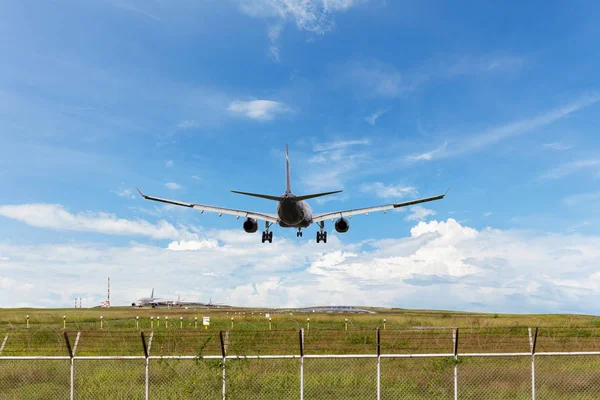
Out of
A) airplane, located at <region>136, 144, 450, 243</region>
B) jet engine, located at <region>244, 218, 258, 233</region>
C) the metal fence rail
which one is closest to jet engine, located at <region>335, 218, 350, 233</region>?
airplane, located at <region>136, 144, 450, 243</region>

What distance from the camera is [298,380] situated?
2205 centimetres

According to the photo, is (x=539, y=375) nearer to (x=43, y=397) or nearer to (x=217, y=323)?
(x=43, y=397)

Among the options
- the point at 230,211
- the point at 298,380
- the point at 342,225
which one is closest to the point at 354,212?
the point at 342,225

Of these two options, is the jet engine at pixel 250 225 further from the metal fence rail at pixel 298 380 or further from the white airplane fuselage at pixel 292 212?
the metal fence rail at pixel 298 380

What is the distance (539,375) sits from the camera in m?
24.2

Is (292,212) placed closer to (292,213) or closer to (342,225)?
(292,213)

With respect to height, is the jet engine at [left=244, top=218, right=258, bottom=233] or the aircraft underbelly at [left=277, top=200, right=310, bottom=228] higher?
the aircraft underbelly at [left=277, top=200, right=310, bottom=228]

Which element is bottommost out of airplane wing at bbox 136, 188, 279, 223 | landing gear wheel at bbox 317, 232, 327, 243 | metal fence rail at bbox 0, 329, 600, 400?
metal fence rail at bbox 0, 329, 600, 400

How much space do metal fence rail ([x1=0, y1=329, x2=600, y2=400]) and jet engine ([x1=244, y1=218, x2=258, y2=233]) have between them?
77.4 feet

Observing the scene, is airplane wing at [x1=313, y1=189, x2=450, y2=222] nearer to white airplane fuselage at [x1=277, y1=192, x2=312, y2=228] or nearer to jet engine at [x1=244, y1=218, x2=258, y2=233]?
white airplane fuselage at [x1=277, y1=192, x2=312, y2=228]

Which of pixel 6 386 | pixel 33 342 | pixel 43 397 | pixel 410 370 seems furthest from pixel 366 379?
pixel 33 342

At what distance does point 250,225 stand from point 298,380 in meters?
28.5

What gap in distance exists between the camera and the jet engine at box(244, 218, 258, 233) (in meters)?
49.8

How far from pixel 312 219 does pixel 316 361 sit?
27466 millimetres
